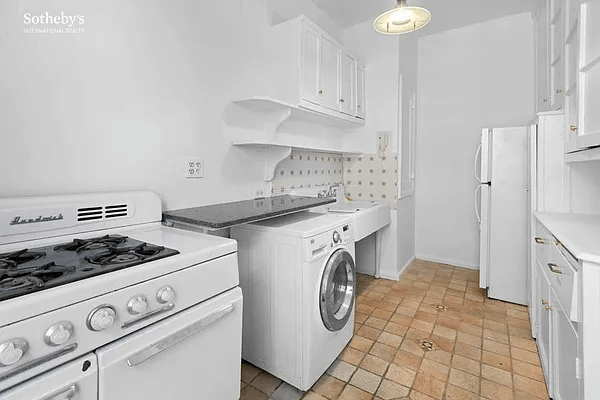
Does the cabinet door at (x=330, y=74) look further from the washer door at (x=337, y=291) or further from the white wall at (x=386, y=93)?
the washer door at (x=337, y=291)

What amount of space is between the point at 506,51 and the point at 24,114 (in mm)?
4244

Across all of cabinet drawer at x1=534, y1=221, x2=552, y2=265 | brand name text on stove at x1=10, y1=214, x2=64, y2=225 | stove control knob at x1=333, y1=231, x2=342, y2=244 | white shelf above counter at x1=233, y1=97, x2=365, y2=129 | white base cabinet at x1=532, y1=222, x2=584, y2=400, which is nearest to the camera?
white base cabinet at x1=532, y1=222, x2=584, y2=400

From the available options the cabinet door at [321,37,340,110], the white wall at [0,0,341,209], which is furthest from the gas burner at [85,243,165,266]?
the cabinet door at [321,37,340,110]

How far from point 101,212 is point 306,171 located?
1.88 m

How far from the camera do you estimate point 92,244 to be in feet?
3.91

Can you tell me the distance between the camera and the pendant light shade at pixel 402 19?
1836 millimetres

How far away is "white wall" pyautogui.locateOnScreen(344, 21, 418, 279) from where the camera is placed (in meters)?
3.21

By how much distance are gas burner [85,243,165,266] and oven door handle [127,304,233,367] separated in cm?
28

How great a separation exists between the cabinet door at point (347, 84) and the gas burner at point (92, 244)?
229cm

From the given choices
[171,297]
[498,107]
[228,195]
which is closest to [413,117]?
[498,107]

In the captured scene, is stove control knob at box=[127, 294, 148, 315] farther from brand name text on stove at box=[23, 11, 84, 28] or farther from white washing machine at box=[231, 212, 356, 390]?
brand name text on stove at box=[23, 11, 84, 28]

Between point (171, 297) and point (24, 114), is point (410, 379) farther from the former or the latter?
point (24, 114)

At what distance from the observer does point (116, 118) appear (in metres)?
1.51

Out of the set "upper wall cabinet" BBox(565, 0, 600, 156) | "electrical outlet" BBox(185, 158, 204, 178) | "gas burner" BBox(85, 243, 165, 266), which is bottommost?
"gas burner" BBox(85, 243, 165, 266)
